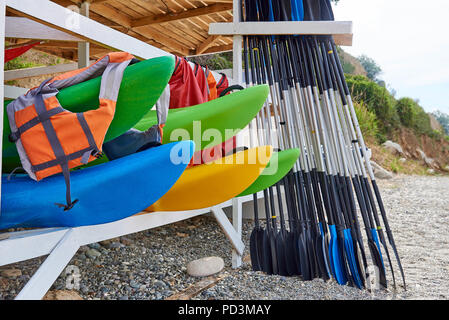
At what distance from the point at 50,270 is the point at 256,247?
4.36ft

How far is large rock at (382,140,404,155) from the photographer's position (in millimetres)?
9866

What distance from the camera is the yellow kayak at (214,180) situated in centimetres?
135

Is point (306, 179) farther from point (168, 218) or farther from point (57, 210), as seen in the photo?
point (57, 210)

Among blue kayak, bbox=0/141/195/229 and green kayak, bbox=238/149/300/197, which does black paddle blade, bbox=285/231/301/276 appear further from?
blue kayak, bbox=0/141/195/229

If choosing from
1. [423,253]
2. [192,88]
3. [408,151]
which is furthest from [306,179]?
[408,151]

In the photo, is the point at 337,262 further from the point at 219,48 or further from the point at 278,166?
the point at 219,48

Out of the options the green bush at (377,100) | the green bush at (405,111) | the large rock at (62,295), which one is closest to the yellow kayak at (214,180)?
the large rock at (62,295)

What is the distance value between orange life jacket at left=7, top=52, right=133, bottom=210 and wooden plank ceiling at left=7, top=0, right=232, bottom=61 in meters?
2.65

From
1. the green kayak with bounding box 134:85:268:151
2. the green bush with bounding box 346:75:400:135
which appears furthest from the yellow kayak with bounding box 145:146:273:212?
the green bush with bounding box 346:75:400:135

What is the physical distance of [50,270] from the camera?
1022 mm

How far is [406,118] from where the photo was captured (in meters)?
11.0

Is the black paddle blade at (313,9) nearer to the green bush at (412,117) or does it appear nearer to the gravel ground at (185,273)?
the gravel ground at (185,273)

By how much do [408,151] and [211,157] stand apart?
1066cm

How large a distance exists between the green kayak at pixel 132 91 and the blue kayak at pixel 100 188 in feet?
0.46
